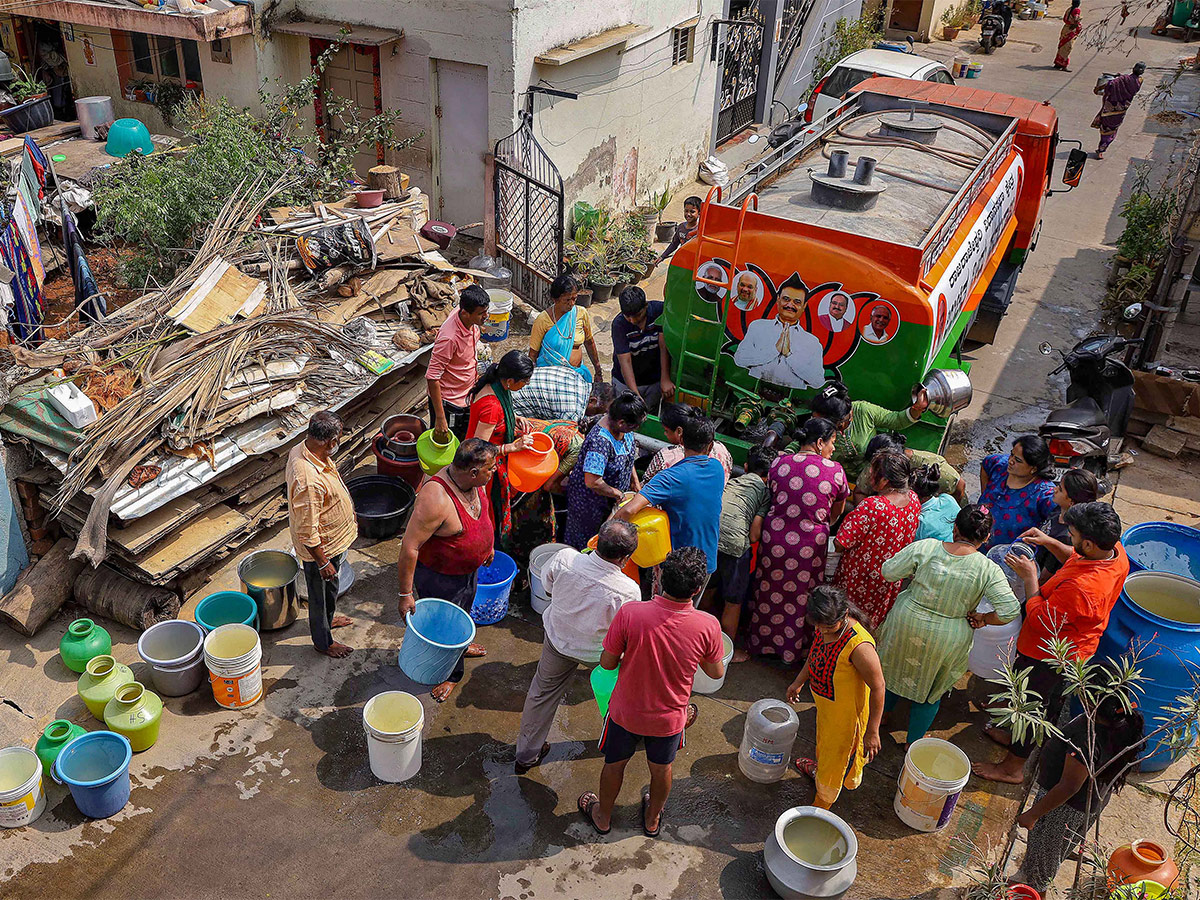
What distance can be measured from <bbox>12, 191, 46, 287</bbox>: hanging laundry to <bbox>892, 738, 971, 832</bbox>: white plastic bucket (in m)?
9.06

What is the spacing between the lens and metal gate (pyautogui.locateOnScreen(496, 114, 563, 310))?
1019cm

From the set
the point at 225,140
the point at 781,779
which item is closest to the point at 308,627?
the point at 781,779

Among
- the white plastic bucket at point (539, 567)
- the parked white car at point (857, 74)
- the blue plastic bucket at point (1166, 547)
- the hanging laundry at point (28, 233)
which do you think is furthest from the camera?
the parked white car at point (857, 74)

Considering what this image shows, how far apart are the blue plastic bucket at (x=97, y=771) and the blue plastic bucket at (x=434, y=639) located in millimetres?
1455

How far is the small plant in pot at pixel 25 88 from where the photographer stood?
40.3 ft

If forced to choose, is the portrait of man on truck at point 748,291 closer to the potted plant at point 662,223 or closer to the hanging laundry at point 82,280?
the hanging laundry at point 82,280

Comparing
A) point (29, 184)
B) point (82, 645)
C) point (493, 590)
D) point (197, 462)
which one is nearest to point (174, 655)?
point (82, 645)

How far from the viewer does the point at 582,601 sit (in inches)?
172

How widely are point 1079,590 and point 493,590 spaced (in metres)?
3.32

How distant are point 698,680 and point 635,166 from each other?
9.13 meters

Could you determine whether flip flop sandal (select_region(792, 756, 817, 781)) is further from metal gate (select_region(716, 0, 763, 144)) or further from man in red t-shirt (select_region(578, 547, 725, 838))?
metal gate (select_region(716, 0, 763, 144))

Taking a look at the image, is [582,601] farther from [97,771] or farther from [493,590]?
[97,771]

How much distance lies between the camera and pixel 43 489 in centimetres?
578

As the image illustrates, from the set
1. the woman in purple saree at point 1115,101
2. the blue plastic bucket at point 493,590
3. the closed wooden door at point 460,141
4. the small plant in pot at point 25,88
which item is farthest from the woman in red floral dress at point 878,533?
the woman in purple saree at point 1115,101
